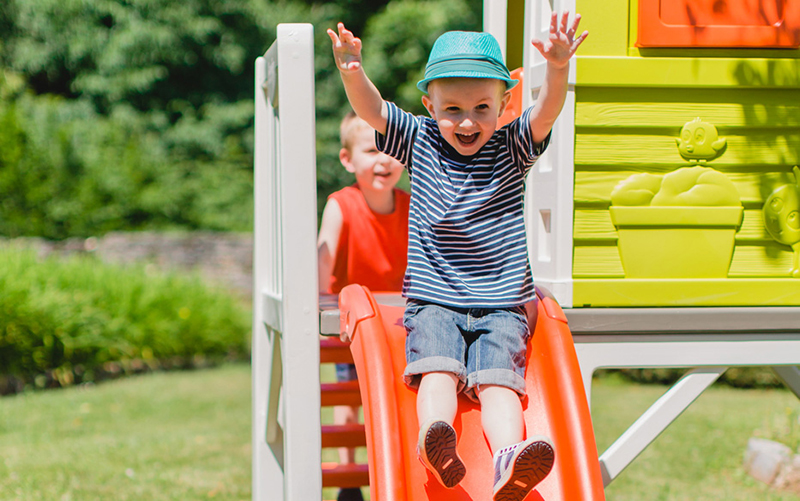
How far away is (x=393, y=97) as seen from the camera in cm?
1650

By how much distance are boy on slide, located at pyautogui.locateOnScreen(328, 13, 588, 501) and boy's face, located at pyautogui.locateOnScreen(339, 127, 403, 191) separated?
0.93 meters

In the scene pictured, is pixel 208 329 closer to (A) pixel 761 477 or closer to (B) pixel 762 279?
(A) pixel 761 477

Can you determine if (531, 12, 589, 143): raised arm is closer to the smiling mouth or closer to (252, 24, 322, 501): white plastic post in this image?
the smiling mouth

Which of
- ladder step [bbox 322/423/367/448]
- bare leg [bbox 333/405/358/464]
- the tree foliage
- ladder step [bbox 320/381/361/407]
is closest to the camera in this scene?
ladder step [bbox 322/423/367/448]

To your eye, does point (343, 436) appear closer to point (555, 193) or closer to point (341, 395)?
point (341, 395)

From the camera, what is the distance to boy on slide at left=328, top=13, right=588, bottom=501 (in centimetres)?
237

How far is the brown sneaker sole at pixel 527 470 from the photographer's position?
206 centimetres

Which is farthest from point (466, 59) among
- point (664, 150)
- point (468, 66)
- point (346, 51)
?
point (664, 150)

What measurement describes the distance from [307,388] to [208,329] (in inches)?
305

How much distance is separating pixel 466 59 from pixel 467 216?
469mm

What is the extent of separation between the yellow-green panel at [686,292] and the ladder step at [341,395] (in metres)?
0.93

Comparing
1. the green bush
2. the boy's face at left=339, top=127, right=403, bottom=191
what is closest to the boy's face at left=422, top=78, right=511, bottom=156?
the boy's face at left=339, top=127, right=403, bottom=191

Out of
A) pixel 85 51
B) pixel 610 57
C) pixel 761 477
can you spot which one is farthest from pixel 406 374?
pixel 85 51

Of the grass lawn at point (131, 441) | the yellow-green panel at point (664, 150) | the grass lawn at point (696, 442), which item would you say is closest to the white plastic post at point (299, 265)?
the yellow-green panel at point (664, 150)
